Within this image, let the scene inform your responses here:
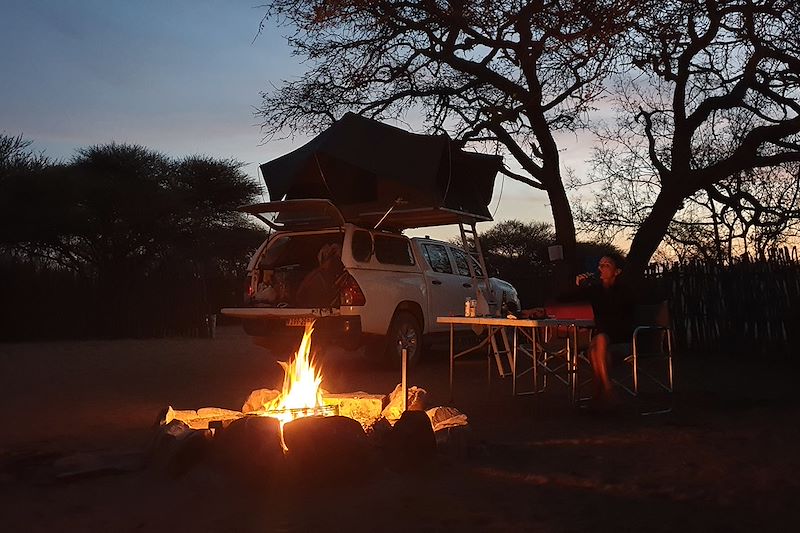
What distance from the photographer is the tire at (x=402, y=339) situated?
10094 millimetres

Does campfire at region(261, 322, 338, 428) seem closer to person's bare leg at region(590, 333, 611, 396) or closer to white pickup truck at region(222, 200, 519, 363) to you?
person's bare leg at region(590, 333, 611, 396)

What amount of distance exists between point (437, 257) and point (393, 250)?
1.16 metres

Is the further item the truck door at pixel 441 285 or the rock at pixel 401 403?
the truck door at pixel 441 285

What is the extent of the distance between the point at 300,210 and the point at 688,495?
242 inches

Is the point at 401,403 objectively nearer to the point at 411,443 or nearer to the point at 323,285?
the point at 411,443

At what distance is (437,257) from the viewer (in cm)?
1146

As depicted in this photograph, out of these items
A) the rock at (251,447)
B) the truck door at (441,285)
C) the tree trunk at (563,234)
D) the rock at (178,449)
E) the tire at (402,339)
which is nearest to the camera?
the rock at (251,447)

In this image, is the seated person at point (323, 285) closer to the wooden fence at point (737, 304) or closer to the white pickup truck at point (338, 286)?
the white pickup truck at point (338, 286)

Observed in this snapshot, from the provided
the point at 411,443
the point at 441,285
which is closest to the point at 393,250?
the point at 441,285

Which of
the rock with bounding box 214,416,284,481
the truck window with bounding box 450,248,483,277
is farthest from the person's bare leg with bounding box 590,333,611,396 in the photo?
the truck window with bounding box 450,248,483,277

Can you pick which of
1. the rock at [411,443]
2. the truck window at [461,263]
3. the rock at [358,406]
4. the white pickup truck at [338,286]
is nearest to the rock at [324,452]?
the rock at [411,443]

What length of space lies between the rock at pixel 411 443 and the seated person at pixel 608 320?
250cm

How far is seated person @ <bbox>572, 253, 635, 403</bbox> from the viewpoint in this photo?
22.0ft

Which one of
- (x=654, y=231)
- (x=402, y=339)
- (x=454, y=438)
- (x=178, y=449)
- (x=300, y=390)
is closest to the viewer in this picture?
(x=178, y=449)
